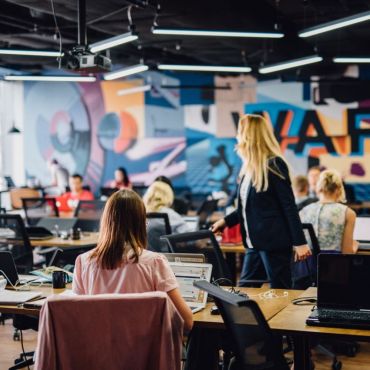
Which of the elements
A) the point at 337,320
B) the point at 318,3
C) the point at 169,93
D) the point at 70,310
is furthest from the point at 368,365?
the point at 169,93

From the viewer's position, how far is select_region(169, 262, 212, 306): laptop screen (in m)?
3.63

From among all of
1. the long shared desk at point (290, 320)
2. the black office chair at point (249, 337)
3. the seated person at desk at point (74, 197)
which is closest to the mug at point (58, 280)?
the long shared desk at point (290, 320)

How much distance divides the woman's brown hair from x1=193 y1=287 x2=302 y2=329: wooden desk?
45cm

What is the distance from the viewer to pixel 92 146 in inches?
594

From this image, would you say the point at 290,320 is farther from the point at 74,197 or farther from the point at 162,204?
the point at 74,197

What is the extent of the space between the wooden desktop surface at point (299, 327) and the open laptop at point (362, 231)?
2.70m

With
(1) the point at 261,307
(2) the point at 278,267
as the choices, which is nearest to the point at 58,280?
(1) the point at 261,307

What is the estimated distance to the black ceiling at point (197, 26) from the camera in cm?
894

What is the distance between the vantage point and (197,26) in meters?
9.55

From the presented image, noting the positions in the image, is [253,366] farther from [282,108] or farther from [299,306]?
[282,108]

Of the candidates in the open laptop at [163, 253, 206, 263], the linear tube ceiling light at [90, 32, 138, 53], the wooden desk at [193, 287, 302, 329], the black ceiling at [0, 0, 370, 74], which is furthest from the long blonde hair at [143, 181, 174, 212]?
the black ceiling at [0, 0, 370, 74]

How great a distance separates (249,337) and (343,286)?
75cm

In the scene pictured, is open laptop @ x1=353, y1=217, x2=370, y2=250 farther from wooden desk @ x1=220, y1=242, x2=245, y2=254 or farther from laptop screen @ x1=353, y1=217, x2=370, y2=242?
wooden desk @ x1=220, y1=242, x2=245, y2=254

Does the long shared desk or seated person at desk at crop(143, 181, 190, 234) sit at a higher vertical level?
seated person at desk at crop(143, 181, 190, 234)
